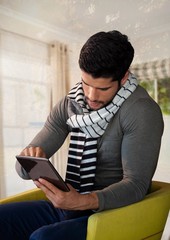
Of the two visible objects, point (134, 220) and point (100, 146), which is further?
point (100, 146)

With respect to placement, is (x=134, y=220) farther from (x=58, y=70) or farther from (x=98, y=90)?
(x=58, y=70)

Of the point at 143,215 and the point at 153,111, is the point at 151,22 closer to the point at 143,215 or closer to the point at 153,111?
the point at 153,111

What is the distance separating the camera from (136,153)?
837 millimetres

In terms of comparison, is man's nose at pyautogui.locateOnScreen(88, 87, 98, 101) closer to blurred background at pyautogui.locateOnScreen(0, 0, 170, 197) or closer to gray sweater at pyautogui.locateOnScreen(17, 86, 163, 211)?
gray sweater at pyautogui.locateOnScreen(17, 86, 163, 211)

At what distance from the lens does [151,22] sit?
156 cm

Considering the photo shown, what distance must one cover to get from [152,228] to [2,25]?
6.17 feet

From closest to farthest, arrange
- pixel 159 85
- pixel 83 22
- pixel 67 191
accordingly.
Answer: pixel 67 191 → pixel 159 85 → pixel 83 22

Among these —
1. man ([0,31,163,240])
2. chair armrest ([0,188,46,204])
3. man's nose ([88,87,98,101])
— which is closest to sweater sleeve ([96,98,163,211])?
man ([0,31,163,240])

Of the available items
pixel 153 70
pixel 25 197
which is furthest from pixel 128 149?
pixel 153 70

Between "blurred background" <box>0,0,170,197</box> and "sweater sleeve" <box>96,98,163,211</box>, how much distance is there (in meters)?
0.68

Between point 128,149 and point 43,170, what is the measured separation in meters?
0.26

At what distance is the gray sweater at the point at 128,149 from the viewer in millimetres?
793

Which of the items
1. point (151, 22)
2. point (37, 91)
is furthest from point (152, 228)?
point (37, 91)

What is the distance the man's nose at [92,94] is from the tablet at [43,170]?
0.29 m
